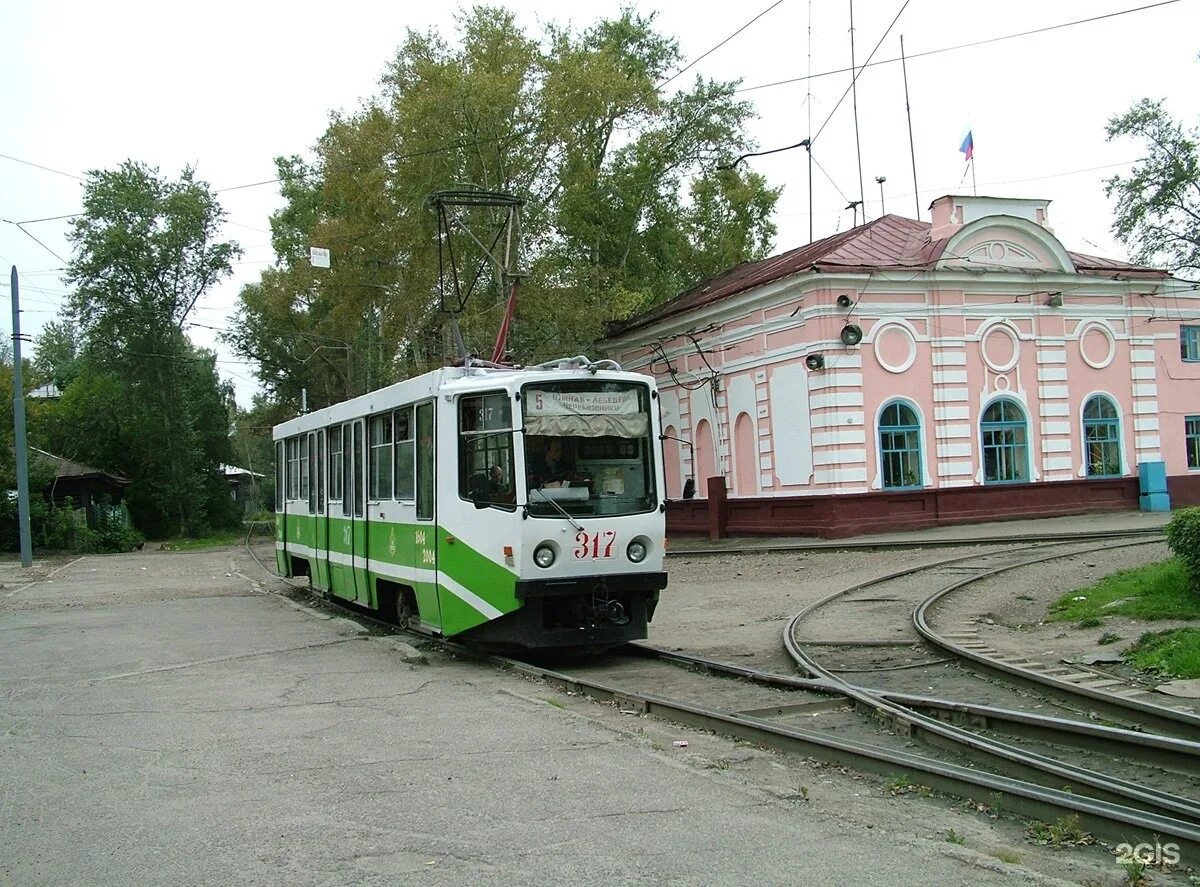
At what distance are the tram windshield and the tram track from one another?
165 cm

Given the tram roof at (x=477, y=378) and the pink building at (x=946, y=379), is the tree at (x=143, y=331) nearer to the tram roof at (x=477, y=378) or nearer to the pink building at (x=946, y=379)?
the pink building at (x=946, y=379)

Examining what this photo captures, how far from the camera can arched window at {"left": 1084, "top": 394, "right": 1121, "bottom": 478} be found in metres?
28.8

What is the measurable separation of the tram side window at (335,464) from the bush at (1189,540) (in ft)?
34.6

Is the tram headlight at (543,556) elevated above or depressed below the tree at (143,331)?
below

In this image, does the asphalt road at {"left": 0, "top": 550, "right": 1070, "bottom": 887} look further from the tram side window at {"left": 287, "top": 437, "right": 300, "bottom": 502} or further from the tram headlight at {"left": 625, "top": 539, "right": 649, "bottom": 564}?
the tram side window at {"left": 287, "top": 437, "right": 300, "bottom": 502}

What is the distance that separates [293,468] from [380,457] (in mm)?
6456

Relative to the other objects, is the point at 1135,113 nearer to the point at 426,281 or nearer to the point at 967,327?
the point at 967,327

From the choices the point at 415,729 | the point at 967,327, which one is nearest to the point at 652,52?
the point at 967,327

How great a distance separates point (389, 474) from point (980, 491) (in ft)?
59.7

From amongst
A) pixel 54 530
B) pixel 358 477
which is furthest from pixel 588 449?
pixel 54 530

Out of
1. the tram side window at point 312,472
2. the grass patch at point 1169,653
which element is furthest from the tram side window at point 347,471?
the grass patch at point 1169,653

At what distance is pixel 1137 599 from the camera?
12070 mm

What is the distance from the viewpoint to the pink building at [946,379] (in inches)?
1040

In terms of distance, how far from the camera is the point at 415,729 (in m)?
8.40
